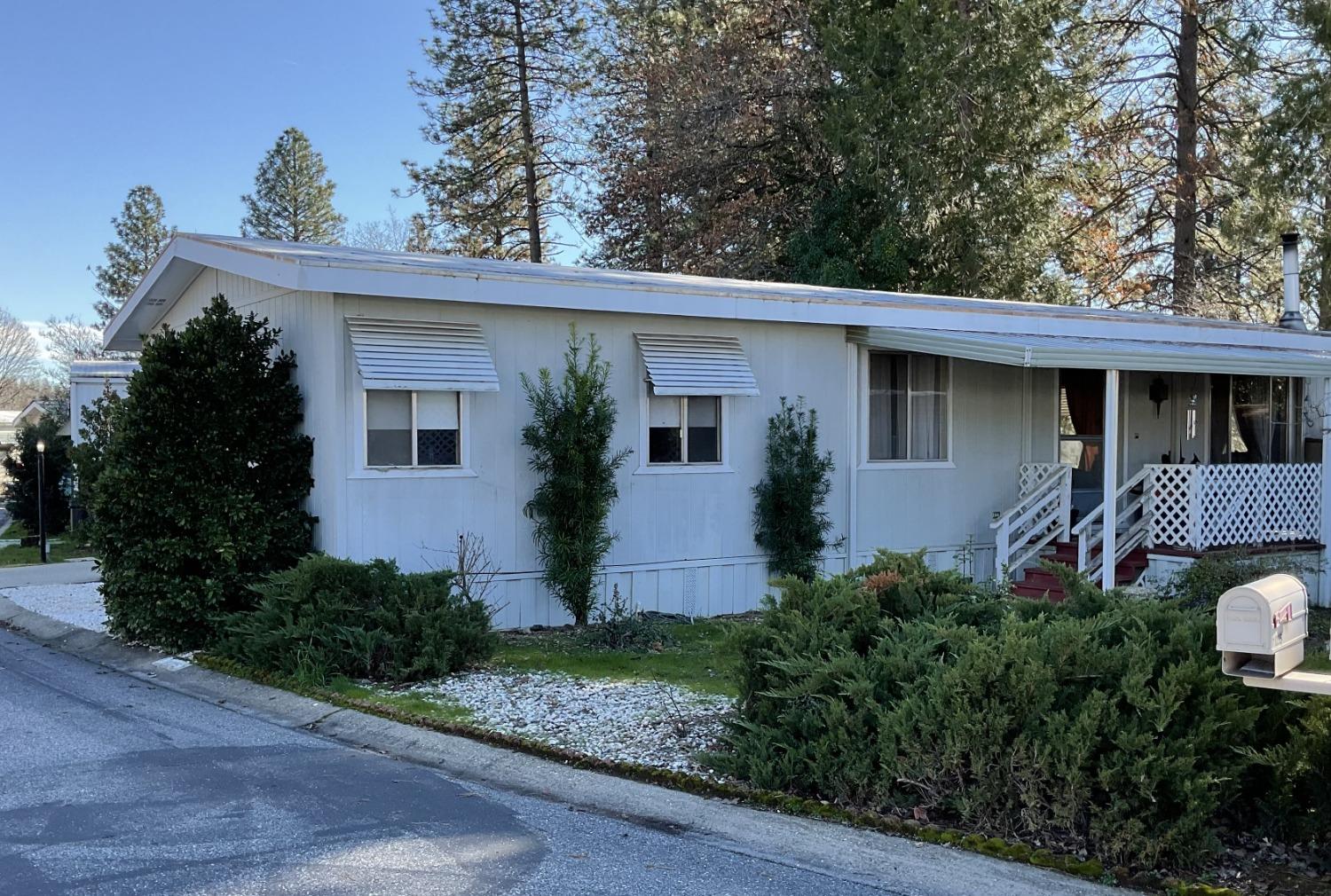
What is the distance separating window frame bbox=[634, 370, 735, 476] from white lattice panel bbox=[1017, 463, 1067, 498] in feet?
14.1

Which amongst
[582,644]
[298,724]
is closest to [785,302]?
[582,644]

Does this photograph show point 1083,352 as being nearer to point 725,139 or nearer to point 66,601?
point 66,601

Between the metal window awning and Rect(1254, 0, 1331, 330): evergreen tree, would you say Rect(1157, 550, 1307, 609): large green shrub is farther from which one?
Rect(1254, 0, 1331, 330): evergreen tree

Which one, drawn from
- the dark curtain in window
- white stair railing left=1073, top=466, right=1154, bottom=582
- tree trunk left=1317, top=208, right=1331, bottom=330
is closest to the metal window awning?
white stair railing left=1073, top=466, right=1154, bottom=582

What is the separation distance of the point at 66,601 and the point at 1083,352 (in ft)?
36.4

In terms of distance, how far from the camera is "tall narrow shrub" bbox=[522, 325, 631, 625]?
10062 mm

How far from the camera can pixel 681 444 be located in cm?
1131

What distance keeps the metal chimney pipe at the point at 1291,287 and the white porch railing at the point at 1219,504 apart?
14.5 feet

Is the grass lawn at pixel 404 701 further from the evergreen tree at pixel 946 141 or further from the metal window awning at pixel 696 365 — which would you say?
the evergreen tree at pixel 946 141

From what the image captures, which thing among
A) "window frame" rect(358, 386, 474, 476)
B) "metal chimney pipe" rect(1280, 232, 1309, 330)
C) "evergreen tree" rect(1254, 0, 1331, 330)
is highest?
"evergreen tree" rect(1254, 0, 1331, 330)

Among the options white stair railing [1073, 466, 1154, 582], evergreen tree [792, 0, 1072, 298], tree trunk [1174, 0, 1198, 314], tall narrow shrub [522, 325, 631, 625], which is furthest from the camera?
tree trunk [1174, 0, 1198, 314]

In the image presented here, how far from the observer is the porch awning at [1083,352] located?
1106 centimetres

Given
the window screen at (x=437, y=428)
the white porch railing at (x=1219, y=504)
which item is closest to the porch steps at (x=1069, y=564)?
the white porch railing at (x=1219, y=504)

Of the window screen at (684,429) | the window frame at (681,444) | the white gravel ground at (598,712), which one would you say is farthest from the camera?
the window screen at (684,429)
